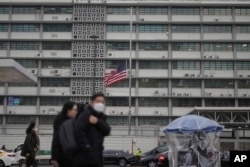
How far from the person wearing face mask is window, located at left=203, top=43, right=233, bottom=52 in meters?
52.7

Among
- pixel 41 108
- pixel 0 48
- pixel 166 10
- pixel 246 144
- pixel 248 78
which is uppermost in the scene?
pixel 166 10

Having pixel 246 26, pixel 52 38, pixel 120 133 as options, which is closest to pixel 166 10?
pixel 246 26

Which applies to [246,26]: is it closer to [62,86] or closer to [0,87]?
[62,86]

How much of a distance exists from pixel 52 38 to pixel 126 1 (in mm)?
10153

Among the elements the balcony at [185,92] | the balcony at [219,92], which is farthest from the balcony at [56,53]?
the balcony at [219,92]

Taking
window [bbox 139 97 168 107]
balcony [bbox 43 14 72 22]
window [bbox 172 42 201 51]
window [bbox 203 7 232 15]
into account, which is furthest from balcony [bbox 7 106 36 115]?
window [bbox 203 7 232 15]

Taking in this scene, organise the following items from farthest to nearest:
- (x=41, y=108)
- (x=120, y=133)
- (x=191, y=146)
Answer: (x=41, y=108) < (x=120, y=133) < (x=191, y=146)

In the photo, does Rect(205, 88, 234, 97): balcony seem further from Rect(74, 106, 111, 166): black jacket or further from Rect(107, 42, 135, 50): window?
Rect(74, 106, 111, 166): black jacket

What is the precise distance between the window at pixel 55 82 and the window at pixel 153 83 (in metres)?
9.05

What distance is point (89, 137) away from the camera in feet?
22.8

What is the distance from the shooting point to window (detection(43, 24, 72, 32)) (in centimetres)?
5831

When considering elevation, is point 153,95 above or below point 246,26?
below

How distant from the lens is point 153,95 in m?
57.5

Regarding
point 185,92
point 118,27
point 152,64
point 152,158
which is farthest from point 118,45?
point 152,158
